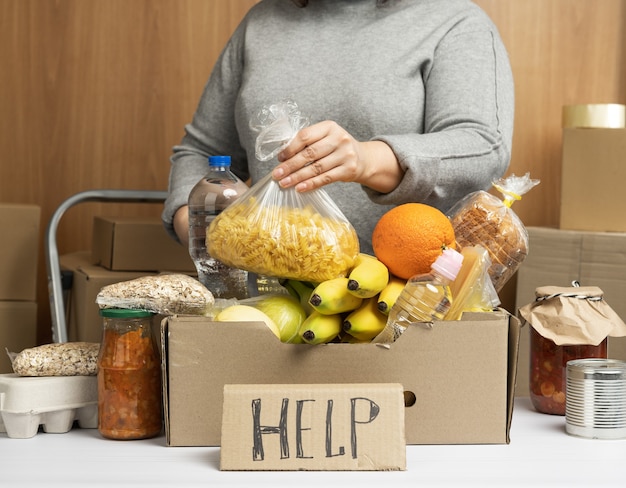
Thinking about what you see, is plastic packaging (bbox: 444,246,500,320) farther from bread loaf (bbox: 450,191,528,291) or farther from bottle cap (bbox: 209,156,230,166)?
bottle cap (bbox: 209,156,230,166)

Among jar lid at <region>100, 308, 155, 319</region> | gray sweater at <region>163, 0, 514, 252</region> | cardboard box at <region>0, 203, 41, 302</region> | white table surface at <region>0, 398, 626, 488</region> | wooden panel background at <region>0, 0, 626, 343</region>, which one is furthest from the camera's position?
wooden panel background at <region>0, 0, 626, 343</region>

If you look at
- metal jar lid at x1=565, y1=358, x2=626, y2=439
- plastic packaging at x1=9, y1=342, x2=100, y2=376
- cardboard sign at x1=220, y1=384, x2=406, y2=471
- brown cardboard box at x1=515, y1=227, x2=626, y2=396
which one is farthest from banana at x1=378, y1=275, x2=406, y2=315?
brown cardboard box at x1=515, y1=227, x2=626, y2=396

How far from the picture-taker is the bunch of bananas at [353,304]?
2.73ft

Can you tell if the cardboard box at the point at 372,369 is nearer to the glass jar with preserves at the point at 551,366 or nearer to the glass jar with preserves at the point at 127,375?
the glass jar with preserves at the point at 127,375

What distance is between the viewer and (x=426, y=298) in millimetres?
833

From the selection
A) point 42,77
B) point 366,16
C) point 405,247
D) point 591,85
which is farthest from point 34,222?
point 591,85

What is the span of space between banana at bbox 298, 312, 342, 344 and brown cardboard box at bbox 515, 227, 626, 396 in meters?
1.02

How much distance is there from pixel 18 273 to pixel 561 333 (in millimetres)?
1150

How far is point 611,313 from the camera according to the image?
3.24 ft

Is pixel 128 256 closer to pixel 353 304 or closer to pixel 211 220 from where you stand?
pixel 211 220

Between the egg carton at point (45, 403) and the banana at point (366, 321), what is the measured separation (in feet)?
0.94

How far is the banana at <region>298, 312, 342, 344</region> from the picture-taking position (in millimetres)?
842

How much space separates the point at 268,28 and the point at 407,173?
1.49 ft

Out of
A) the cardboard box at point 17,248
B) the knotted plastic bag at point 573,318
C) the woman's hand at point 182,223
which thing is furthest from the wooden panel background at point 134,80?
the knotted plastic bag at point 573,318
